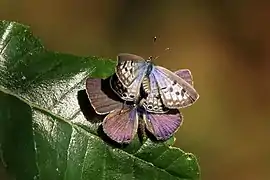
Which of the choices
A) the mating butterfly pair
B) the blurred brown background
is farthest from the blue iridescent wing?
the blurred brown background

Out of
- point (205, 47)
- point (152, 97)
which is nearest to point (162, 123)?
point (152, 97)

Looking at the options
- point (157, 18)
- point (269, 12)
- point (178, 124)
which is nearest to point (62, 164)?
point (178, 124)

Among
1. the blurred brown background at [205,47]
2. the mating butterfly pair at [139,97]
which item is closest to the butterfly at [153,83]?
the mating butterfly pair at [139,97]

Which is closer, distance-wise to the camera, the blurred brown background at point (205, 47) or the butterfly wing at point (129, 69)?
the butterfly wing at point (129, 69)

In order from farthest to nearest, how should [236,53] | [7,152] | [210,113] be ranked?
[236,53], [210,113], [7,152]

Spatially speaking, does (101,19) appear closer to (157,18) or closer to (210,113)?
(157,18)

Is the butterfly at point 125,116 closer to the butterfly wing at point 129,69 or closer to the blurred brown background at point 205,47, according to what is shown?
the butterfly wing at point 129,69
